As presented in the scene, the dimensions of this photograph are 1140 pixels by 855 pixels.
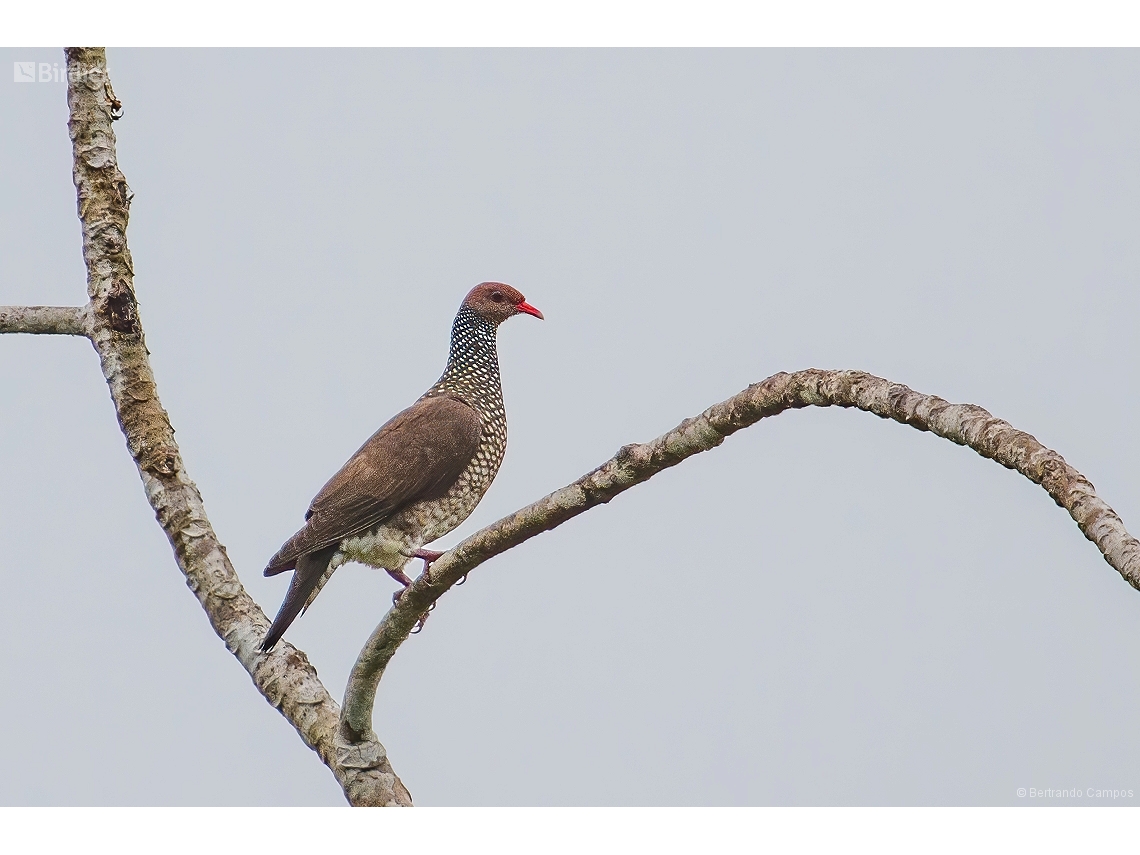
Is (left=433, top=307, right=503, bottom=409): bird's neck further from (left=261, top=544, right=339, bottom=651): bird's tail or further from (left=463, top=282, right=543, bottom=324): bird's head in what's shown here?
(left=261, top=544, right=339, bottom=651): bird's tail

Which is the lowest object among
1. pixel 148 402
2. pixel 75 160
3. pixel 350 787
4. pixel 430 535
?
pixel 350 787

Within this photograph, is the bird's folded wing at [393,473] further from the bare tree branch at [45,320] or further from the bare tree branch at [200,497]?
the bare tree branch at [45,320]

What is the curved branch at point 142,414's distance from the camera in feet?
15.8

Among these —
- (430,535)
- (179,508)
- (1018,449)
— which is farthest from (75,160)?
(1018,449)

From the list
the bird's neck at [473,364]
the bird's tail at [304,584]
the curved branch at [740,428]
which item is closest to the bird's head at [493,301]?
the bird's neck at [473,364]

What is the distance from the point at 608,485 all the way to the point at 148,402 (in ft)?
8.13

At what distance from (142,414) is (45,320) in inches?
24.0

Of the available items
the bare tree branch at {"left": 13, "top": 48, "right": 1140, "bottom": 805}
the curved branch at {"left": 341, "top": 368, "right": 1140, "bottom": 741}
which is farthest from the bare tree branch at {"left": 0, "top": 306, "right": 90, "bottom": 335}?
the curved branch at {"left": 341, "top": 368, "right": 1140, "bottom": 741}

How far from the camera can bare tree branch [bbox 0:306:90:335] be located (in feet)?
17.3

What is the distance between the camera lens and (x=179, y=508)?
5.08 metres

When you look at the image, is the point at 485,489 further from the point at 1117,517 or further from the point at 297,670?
the point at 1117,517

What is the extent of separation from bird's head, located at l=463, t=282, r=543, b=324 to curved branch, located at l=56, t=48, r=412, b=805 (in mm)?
1926

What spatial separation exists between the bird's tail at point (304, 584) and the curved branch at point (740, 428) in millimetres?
765

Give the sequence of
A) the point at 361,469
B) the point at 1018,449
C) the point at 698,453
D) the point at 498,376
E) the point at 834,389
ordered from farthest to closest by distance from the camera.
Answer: the point at 498,376, the point at 361,469, the point at 698,453, the point at 834,389, the point at 1018,449
